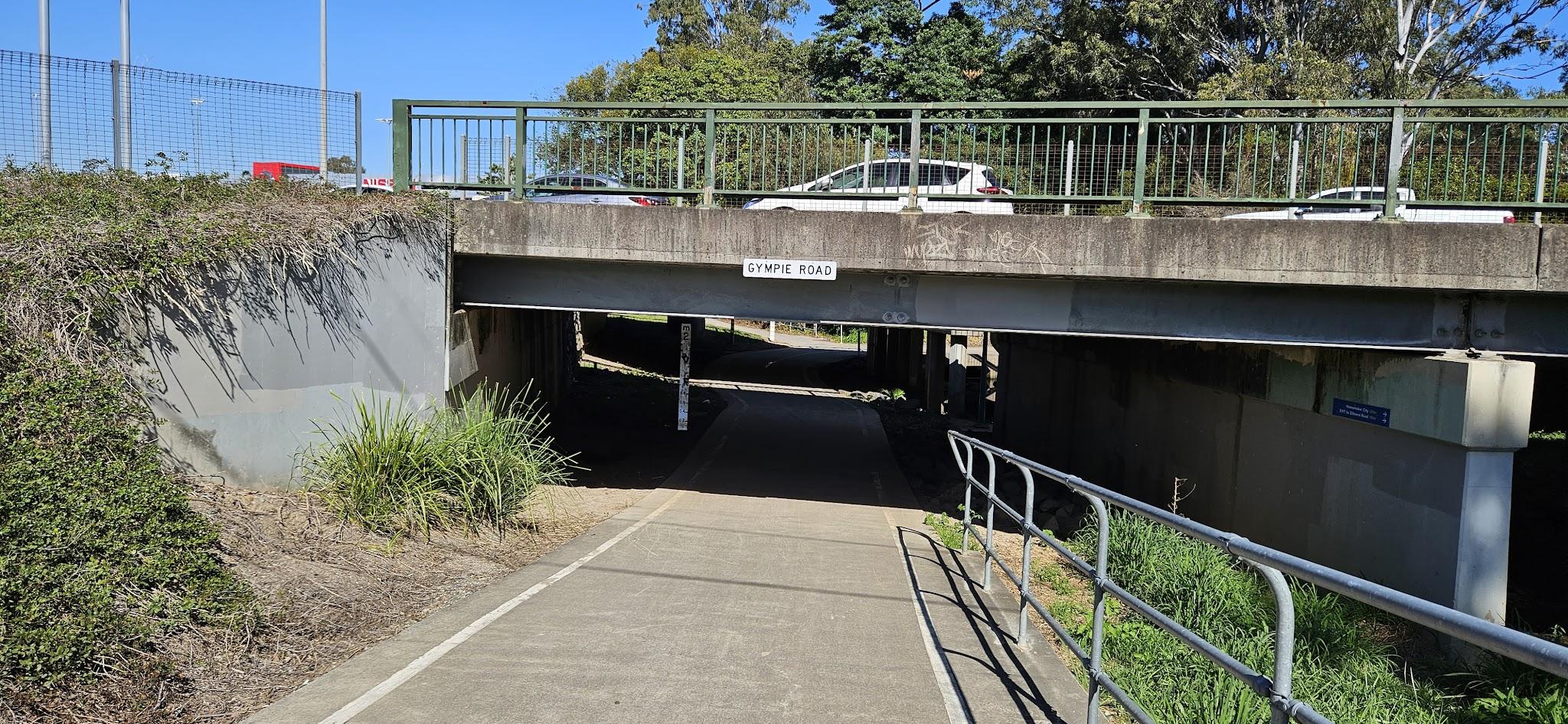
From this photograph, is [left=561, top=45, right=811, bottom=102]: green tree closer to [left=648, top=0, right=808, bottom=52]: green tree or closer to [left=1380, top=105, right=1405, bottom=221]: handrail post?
[left=648, top=0, right=808, bottom=52]: green tree

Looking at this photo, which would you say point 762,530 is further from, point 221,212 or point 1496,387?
point 1496,387

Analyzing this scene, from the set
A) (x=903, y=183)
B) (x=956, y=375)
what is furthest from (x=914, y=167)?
(x=956, y=375)

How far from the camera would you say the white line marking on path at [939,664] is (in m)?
Answer: 5.14

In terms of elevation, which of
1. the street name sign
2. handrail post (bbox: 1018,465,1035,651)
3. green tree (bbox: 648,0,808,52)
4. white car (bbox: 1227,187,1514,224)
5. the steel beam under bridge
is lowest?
handrail post (bbox: 1018,465,1035,651)

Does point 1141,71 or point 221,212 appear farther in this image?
point 1141,71

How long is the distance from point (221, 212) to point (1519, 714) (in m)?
10.4

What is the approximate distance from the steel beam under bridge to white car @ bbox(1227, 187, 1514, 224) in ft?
2.69

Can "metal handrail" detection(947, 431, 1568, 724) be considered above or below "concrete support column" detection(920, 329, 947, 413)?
above

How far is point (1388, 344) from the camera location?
34.0 ft

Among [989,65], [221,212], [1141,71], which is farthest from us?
[989,65]

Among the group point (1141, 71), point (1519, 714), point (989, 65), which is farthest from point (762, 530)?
point (989, 65)

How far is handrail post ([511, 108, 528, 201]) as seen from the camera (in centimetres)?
1132

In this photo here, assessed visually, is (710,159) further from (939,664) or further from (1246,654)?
(1246,654)

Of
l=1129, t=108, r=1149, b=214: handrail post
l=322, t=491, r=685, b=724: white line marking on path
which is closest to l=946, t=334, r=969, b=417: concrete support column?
l=1129, t=108, r=1149, b=214: handrail post
